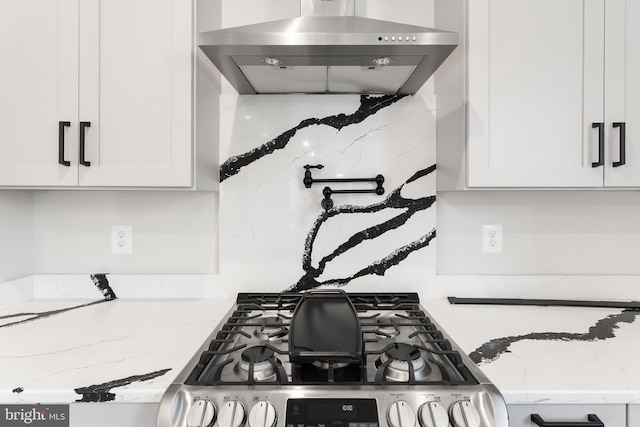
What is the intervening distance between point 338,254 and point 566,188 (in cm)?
84

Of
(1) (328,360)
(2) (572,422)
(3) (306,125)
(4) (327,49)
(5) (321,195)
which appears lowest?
(2) (572,422)

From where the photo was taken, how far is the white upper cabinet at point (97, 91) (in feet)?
4.23


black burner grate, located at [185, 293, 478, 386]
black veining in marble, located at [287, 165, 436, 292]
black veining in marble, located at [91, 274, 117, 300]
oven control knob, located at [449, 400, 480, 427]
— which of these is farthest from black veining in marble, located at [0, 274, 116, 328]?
oven control knob, located at [449, 400, 480, 427]

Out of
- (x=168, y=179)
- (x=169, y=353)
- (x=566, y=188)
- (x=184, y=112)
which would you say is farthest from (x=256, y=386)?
(x=566, y=188)

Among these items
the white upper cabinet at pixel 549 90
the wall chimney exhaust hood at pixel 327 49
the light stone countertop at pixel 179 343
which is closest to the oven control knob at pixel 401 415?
the light stone countertop at pixel 179 343

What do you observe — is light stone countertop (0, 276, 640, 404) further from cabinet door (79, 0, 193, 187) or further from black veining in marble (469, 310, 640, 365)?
cabinet door (79, 0, 193, 187)

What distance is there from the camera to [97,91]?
1.29 m

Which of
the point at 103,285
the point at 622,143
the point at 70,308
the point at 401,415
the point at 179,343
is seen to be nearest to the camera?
the point at 401,415

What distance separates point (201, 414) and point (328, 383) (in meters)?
0.26

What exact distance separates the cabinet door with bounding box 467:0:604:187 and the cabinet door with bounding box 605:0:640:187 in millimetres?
34

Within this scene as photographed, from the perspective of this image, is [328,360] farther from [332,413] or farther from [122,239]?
[122,239]

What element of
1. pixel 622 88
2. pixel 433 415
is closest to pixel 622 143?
pixel 622 88

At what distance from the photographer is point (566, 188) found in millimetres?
1317

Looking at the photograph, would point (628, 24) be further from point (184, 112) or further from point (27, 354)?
point (27, 354)
